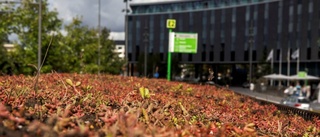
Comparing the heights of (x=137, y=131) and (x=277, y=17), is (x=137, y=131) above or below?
below

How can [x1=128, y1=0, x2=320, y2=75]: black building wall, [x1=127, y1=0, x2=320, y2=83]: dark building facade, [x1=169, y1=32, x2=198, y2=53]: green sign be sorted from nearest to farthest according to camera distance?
[x1=169, y1=32, x2=198, y2=53]: green sign → [x1=128, y1=0, x2=320, y2=75]: black building wall → [x1=127, y1=0, x2=320, y2=83]: dark building facade

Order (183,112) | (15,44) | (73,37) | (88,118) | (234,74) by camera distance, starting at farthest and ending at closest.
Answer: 1. (234,74)
2. (73,37)
3. (15,44)
4. (183,112)
5. (88,118)

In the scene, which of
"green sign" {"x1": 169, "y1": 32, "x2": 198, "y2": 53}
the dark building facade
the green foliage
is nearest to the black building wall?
the dark building facade

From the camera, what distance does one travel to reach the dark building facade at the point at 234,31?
64.3m

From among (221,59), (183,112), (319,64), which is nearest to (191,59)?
(221,59)

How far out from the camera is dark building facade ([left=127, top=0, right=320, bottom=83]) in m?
64.3

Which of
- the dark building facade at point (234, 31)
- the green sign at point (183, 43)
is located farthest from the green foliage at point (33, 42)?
the dark building facade at point (234, 31)

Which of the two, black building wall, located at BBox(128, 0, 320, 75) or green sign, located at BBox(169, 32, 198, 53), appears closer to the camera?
green sign, located at BBox(169, 32, 198, 53)

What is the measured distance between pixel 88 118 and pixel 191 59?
83.1m

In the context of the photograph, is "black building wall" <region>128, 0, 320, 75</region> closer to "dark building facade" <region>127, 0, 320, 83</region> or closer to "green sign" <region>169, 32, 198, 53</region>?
"dark building facade" <region>127, 0, 320, 83</region>

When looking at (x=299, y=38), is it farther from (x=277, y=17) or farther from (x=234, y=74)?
(x=234, y=74)

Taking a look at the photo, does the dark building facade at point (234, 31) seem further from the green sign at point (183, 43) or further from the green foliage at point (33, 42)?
the green sign at point (183, 43)

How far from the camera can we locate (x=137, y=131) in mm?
2350

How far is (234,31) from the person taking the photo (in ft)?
260
